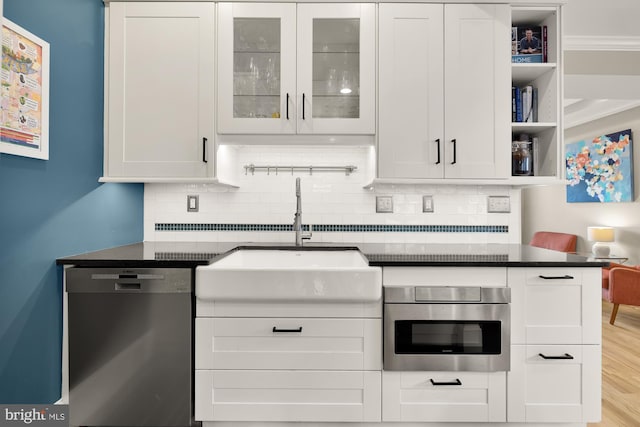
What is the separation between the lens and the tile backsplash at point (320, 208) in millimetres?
2461

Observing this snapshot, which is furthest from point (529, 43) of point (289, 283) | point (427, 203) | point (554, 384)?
point (289, 283)

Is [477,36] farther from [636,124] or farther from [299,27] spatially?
[636,124]

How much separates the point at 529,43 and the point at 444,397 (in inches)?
76.8

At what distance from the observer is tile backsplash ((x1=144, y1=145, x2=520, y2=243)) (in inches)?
96.9

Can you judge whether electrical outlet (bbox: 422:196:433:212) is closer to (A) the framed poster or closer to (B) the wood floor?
(B) the wood floor

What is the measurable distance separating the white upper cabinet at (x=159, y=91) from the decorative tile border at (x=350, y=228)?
0.45 m

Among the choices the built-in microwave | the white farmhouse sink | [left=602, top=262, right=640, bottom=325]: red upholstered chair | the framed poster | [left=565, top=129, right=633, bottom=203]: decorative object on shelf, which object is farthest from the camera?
[left=565, top=129, right=633, bottom=203]: decorative object on shelf

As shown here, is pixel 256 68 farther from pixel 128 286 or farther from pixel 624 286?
pixel 624 286

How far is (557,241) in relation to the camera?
18.9 ft

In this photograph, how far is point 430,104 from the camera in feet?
7.02

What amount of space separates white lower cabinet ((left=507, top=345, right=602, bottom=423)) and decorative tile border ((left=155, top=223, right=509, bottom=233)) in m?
0.84

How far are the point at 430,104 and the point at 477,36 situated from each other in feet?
1.47

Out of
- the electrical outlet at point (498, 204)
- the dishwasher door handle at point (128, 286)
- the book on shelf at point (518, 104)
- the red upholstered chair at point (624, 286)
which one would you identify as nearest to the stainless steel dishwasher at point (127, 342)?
the dishwasher door handle at point (128, 286)

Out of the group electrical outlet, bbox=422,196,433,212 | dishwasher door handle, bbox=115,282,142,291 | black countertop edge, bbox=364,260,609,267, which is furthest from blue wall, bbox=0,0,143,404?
electrical outlet, bbox=422,196,433,212
